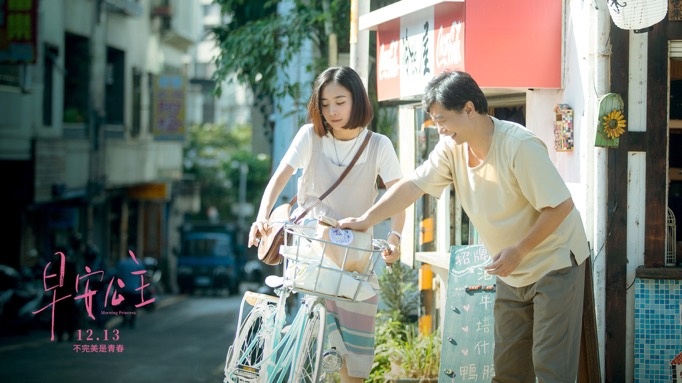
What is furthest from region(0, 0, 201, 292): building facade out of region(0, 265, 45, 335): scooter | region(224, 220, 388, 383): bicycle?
region(224, 220, 388, 383): bicycle

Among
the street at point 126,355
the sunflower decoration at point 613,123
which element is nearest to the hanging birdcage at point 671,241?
the sunflower decoration at point 613,123

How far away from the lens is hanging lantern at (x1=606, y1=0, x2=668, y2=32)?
5629 mm

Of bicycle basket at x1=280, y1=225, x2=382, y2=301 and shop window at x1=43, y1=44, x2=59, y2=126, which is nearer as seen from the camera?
bicycle basket at x1=280, y1=225, x2=382, y2=301

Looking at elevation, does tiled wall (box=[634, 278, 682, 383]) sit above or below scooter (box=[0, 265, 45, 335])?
above

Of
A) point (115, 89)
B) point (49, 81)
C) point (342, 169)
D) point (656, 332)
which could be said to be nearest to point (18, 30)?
point (49, 81)

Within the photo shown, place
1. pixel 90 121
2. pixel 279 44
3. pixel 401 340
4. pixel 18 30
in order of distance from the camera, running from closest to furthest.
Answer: pixel 401 340
pixel 279 44
pixel 18 30
pixel 90 121

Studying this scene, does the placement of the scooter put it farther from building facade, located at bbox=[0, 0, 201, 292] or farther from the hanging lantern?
the hanging lantern

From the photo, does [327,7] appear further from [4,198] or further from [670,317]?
[4,198]

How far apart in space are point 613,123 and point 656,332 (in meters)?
1.30

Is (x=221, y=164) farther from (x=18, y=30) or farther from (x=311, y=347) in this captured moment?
(x=311, y=347)

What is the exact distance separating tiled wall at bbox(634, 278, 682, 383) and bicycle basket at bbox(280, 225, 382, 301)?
2.13 metres

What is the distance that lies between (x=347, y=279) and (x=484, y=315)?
5.88 feet

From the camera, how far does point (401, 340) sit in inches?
317

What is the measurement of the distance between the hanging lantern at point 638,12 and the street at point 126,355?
21.3 ft
